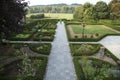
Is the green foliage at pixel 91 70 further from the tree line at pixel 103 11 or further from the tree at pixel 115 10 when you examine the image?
the tree at pixel 115 10

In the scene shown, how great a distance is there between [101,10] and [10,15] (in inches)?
2059

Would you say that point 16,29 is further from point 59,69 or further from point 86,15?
point 86,15

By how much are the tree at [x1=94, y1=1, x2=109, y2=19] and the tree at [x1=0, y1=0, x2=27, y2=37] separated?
49014 millimetres

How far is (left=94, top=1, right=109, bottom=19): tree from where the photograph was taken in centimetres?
6184

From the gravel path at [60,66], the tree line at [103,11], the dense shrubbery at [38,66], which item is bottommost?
the gravel path at [60,66]

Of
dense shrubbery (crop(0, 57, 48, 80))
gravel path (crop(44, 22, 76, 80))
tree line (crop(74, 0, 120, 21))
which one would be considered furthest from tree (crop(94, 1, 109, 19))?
dense shrubbery (crop(0, 57, 48, 80))

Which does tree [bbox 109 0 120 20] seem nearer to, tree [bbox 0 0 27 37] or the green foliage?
the green foliage

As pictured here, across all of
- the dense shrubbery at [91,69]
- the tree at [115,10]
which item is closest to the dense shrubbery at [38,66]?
the dense shrubbery at [91,69]

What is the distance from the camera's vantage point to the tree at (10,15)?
13.0 meters

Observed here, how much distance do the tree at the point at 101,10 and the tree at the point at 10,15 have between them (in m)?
49.0

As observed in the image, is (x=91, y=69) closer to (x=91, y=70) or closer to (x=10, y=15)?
(x=91, y=70)

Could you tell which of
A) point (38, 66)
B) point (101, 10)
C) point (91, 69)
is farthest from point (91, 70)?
point (101, 10)

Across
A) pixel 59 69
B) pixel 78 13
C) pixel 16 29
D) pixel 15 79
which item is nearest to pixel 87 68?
pixel 59 69

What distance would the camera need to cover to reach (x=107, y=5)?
64.6 metres
